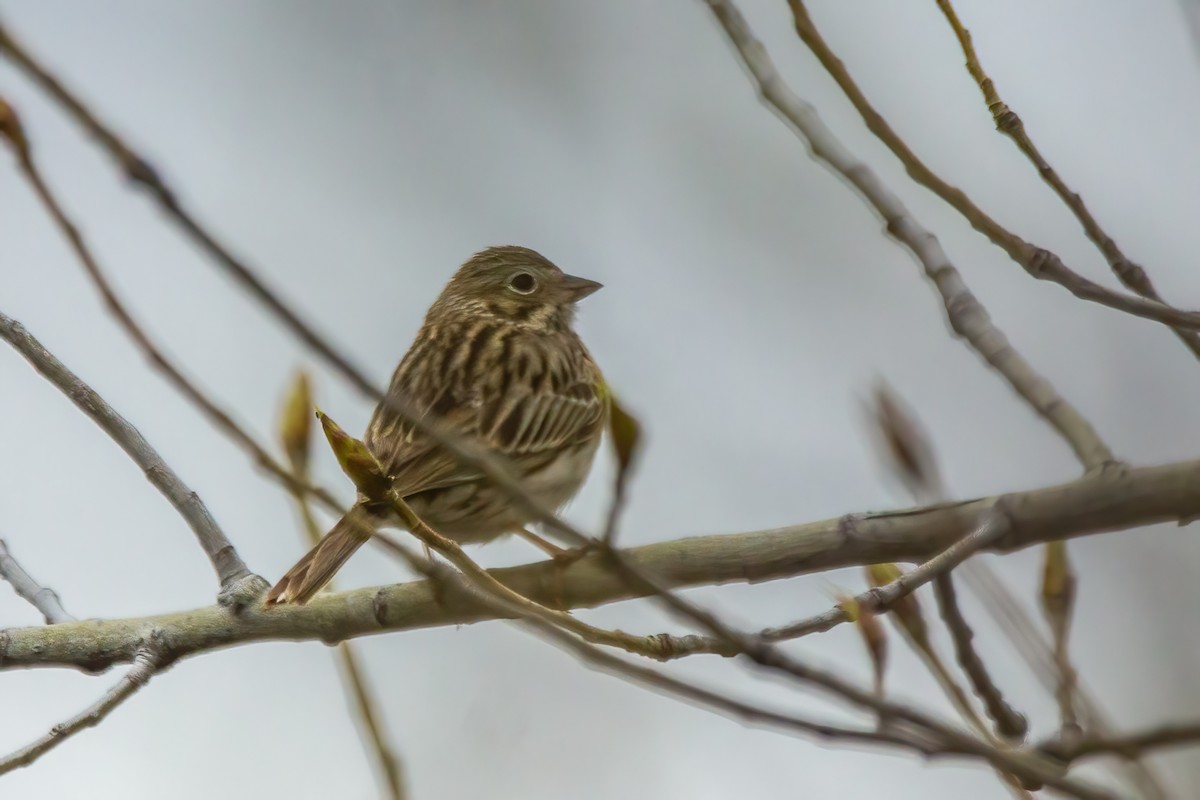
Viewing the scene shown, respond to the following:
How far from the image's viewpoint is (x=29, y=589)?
4.66m

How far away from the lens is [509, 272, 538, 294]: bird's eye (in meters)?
7.94

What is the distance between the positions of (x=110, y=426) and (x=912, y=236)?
7.94ft

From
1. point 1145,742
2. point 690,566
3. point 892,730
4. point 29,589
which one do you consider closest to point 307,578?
point 29,589

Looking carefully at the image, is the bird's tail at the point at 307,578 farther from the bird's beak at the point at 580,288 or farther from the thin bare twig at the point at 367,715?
the bird's beak at the point at 580,288

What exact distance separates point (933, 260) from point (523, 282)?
5078mm

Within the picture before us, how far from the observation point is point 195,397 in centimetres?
198

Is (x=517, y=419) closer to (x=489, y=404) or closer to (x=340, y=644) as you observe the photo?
(x=489, y=404)

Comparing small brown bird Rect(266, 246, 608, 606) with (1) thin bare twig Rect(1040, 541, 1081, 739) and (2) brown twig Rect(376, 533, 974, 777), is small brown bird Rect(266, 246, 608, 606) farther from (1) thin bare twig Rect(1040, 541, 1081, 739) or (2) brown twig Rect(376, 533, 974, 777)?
(2) brown twig Rect(376, 533, 974, 777)

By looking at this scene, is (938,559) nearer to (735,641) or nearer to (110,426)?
(735,641)

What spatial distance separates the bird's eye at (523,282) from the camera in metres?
7.94

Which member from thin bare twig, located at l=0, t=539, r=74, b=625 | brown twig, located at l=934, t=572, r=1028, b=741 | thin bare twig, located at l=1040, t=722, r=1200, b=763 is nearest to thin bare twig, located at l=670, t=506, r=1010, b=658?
brown twig, located at l=934, t=572, r=1028, b=741

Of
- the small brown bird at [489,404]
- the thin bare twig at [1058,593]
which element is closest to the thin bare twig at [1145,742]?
the thin bare twig at [1058,593]

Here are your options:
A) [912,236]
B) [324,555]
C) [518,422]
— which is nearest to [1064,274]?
[912,236]

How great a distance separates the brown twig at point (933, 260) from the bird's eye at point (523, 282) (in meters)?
4.89
